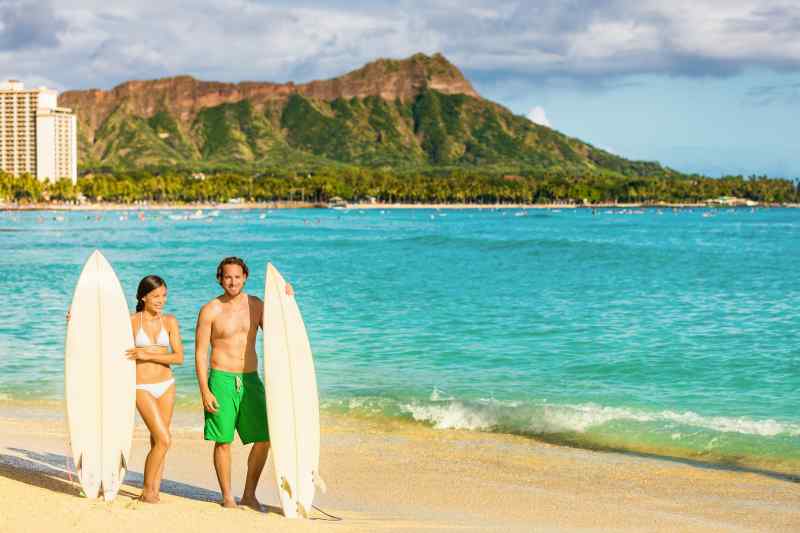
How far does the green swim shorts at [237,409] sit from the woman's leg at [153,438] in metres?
0.49

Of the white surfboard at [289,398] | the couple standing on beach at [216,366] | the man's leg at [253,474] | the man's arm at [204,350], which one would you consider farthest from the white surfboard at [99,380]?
the white surfboard at [289,398]

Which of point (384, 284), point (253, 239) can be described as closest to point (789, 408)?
point (384, 284)

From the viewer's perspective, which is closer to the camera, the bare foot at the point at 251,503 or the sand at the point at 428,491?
the sand at the point at 428,491

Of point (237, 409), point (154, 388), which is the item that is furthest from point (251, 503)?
point (154, 388)

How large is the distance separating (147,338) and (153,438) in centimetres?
98

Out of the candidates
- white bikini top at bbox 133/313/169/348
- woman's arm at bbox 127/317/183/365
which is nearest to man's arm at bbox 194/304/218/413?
woman's arm at bbox 127/317/183/365

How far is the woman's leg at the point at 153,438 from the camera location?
9.43 metres

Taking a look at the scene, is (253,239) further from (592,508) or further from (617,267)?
(592,508)

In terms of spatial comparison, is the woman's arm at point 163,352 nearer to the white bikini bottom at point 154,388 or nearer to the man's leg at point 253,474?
the white bikini bottom at point 154,388

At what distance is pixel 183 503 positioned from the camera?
980cm

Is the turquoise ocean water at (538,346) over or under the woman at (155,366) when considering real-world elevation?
under

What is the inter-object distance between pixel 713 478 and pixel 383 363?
40.1 feet

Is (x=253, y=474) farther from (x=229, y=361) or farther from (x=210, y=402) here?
(x=229, y=361)

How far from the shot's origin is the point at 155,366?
30.9ft
